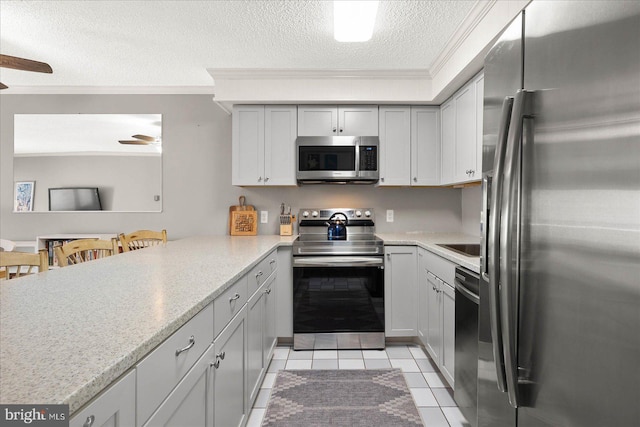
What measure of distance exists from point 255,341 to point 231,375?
0.55 meters

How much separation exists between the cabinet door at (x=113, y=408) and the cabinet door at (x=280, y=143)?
264cm

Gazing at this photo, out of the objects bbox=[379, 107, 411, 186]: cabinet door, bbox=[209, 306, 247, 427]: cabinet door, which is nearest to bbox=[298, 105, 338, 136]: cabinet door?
bbox=[379, 107, 411, 186]: cabinet door

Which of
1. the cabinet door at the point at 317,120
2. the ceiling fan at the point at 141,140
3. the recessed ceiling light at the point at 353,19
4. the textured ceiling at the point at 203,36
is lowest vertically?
the ceiling fan at the point at 141,140

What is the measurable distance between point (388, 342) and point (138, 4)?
10.2 ft

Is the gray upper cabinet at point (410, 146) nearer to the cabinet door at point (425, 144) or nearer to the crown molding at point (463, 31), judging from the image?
the cabinet door at point (425, 144)

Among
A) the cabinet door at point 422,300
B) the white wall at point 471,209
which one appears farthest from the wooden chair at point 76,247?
the white wall at point 471,209

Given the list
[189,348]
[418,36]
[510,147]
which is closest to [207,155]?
[418,36]

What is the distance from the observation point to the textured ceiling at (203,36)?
222 centimetres

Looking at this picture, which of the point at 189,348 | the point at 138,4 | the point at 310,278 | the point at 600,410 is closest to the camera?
the point at 600,410

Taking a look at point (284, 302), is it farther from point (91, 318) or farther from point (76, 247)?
point (91, 318)

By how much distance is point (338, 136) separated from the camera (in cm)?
326

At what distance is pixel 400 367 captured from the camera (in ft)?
8.75

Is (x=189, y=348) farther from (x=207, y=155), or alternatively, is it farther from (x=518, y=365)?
(x=207, y=155)

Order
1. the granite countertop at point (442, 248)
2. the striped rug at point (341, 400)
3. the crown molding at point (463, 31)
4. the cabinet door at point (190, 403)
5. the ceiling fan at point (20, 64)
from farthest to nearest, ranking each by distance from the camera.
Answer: the ceiling fan at point (20, 64), the crown molding at point (463, 31), the striped rug at point (341, 400), the granite countertop at point (442, 248), the cabinet door at point (190, 403)
